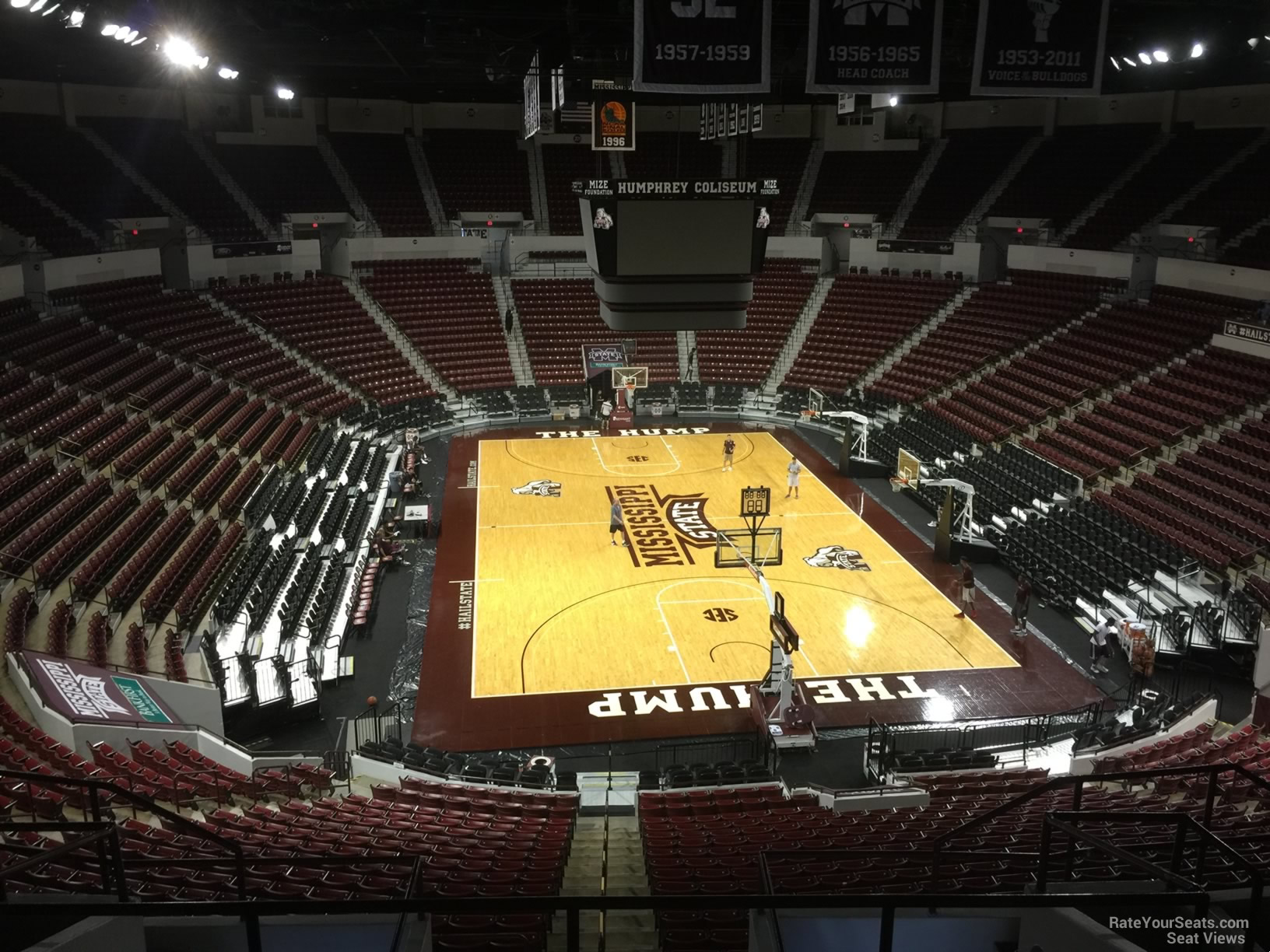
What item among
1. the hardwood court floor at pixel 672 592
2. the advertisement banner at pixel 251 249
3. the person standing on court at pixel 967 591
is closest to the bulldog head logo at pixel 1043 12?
the hardwood court floor at pixel 672 592

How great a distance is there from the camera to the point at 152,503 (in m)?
20.7

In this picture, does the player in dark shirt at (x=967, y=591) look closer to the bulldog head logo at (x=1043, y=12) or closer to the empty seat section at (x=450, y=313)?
the bulldog head logo at (x=1043, y=12)

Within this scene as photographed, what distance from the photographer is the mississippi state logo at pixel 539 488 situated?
93.0 ft

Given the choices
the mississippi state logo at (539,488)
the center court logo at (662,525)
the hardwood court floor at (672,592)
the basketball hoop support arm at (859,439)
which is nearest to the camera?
the hardwood court floor at (672,592)

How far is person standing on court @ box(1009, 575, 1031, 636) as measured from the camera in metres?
19.1

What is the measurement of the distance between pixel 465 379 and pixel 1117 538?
24447 mm

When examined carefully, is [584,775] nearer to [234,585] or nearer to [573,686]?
[573,686]

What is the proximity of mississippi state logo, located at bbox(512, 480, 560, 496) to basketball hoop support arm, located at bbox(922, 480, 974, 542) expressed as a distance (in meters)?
10.5

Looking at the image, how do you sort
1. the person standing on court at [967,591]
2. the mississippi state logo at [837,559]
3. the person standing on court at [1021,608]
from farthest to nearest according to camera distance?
1. the mississippi state logo at [837,559]
2. the person standing on court at [967,591]
3. the person standing on court at [1021,608]

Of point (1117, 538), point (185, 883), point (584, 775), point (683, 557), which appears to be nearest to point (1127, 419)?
point (1117, 538)

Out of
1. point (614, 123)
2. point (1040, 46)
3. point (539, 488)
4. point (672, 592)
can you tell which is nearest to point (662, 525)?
point (672, 592)

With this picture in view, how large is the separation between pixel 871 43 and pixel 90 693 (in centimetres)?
1334

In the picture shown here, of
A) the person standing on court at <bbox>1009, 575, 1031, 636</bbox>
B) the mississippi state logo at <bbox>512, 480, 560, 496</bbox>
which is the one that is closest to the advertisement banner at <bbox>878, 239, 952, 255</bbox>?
the mississippi state logo at <bbox>512, 480, 560, 496</bbox>

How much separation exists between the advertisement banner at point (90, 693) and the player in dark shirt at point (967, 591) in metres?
14.8
